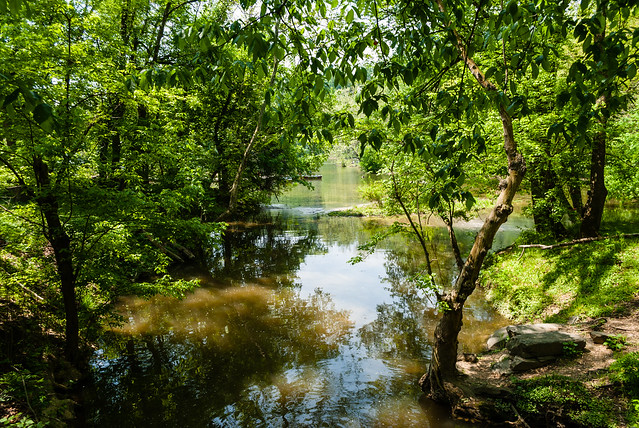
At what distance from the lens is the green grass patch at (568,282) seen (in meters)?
7.87

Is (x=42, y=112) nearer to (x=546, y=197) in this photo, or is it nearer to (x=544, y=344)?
(x=544, y=344)

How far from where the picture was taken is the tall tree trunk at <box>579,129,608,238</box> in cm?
970

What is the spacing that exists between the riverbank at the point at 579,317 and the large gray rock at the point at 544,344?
0.19 metres

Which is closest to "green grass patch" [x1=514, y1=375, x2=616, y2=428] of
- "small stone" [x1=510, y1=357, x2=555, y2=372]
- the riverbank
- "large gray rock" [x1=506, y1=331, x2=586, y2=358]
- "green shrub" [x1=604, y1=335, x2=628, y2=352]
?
the riverbank

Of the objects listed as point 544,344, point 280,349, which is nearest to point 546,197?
point 544,344

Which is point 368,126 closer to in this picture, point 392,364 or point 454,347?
point 454,347

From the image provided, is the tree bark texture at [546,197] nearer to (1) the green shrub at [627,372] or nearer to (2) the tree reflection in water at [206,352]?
(1) the green shrub at [627,372]

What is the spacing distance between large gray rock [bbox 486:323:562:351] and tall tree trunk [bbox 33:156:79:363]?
8.35 m

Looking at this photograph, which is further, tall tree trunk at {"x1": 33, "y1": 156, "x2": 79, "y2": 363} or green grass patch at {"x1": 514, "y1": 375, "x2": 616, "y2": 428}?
tall tree trunk at {"x1": 33, "y1": 156, "x2": 79, "y2": 363}

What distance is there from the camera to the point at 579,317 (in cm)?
760

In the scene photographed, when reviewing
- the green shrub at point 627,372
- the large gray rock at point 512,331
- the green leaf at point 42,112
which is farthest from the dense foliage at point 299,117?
the green shrub at point 627,372

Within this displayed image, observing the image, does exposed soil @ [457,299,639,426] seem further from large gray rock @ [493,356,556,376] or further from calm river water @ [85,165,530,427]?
calm river water @ [85,165,530,427]

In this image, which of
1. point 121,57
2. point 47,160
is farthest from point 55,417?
point 121,57

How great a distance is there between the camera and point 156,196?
23.6ft
